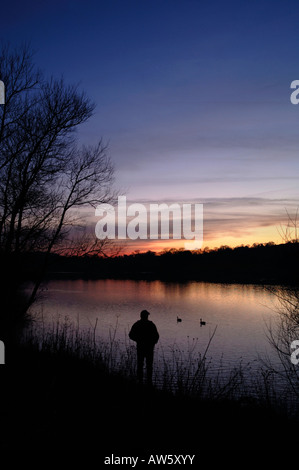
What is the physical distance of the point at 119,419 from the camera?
7070 millimetres

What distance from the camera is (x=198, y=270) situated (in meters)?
120

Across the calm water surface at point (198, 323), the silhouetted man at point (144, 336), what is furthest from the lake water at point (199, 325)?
the silhouetted man at point (144, 336)

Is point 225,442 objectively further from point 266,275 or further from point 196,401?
point 266,275

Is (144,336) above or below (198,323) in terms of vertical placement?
above

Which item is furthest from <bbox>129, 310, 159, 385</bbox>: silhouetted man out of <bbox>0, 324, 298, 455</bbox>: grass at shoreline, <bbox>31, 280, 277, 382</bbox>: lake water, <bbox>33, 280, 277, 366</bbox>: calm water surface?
<bbox>33, 280, 277, 366</bbox>: calm water surface

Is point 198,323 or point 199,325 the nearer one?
point 199,325

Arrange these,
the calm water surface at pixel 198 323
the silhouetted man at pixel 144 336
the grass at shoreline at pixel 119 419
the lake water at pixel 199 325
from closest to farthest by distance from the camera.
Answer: the grass at shoreline at pixel 119 419 < the silhouetted man at pixel 144 336 < the lake water at pixel 199 325 < the calm water surface at pixel 198 323

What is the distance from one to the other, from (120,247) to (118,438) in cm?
725

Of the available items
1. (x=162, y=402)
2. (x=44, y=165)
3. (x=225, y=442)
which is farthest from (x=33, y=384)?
(x=44, y=165)

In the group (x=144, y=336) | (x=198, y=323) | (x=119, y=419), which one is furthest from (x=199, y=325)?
(x=119, y=419)

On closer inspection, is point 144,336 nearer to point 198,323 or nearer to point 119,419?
point 119,419

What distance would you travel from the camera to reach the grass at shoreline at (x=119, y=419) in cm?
607

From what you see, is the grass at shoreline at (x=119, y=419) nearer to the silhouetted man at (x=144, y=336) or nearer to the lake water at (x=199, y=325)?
the silhouetted man at (x=144, y=336)

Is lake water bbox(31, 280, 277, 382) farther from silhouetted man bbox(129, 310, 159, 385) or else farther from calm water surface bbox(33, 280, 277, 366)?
silhouetted man bbox(129, 310, 159, 385)
